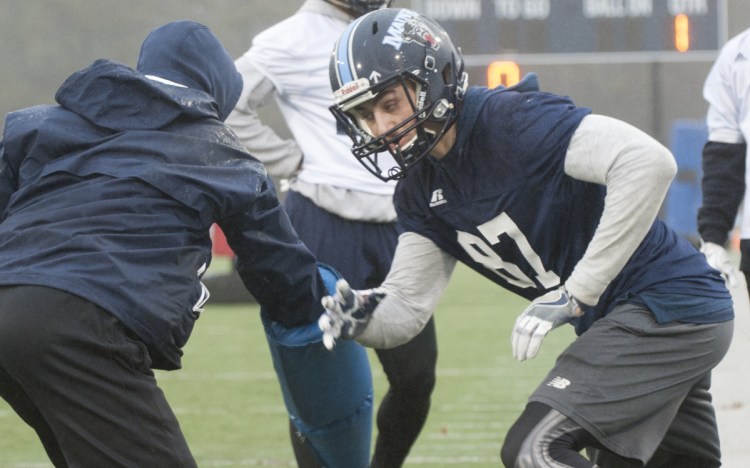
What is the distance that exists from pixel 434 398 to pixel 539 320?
12.9 feet

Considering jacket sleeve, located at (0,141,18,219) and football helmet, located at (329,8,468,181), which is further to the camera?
football helmet, located at (329,8,468,181)

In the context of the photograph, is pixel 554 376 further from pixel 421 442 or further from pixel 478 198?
pixel 421 442

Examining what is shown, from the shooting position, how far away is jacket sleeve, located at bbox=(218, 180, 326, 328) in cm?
290

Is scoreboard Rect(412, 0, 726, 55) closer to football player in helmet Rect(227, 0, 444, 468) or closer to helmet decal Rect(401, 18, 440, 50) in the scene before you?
football player in helmet Rect(227, 0, 444, 468)

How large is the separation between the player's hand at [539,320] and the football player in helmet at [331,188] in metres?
1.34

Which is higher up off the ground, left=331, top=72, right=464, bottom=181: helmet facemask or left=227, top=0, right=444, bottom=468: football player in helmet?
left=331, top=72, right=464, bottom=181: helmet facemask

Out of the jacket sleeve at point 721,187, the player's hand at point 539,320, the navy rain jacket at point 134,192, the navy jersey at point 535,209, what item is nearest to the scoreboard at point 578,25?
the jacket sleeve at point 721,187

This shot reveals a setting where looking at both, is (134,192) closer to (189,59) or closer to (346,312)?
(189,59)

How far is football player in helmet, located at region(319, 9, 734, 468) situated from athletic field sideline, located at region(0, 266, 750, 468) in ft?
5.59

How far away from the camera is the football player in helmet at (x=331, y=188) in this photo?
4.11 meters

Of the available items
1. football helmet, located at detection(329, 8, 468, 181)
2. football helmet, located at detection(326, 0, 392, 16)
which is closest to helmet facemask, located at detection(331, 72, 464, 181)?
football helmet, located at detection(329, 8, 468, 181)

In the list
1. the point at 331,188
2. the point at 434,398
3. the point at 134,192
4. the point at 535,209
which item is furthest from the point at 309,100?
the point at 434,398

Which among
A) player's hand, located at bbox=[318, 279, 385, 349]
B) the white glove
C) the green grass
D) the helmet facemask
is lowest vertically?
the green grass

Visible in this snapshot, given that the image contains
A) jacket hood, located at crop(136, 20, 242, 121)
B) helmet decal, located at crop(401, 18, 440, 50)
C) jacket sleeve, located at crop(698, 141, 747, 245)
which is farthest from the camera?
jacket sleeve, located at crop(698, 141, 747, 245)
